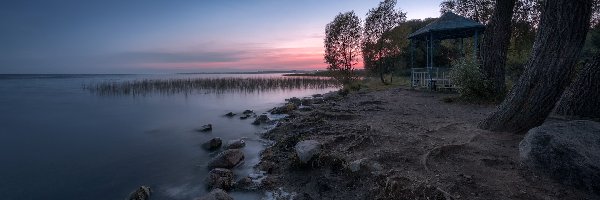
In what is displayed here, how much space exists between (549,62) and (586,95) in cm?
227

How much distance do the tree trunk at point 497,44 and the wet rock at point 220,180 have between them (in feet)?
37.0

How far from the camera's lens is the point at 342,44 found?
2986 centimetres

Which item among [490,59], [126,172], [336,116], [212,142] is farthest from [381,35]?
[126,172]

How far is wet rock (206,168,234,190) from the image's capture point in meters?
6.42

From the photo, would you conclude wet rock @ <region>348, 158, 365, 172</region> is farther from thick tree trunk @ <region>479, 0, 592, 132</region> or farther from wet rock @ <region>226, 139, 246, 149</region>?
wet rock @ <region>226, 139, 246, 149</region>

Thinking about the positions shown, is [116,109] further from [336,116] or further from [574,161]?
[574,161]

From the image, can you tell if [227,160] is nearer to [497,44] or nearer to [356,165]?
[356,165]

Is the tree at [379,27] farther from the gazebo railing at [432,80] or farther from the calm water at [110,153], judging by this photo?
the calm water at [110,153]

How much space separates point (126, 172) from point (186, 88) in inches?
1146

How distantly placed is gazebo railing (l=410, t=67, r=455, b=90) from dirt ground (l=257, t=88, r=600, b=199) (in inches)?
408

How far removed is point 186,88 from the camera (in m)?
36.2

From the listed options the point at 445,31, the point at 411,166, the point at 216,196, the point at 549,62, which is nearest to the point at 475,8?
the point at 445,31

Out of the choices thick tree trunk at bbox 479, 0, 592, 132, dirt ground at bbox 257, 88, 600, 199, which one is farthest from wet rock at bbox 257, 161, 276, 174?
thick tree trunk at bbox 479, 0, 592, 132

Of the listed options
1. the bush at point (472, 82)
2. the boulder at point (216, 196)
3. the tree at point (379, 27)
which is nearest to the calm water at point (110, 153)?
the boulder at point (216, 196)
